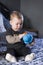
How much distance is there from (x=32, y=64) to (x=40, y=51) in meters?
0.48

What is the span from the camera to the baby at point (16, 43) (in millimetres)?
1594

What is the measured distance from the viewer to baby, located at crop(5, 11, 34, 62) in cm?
159

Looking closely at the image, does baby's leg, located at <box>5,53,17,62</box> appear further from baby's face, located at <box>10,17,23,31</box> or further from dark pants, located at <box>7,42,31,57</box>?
baby's face, located at <box>10,17,23,31</box>

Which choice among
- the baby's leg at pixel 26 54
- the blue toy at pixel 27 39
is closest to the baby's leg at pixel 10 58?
the baby's leg at pixel 26 54

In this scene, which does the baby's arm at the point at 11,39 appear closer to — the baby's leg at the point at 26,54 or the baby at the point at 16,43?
the baby at the point at 16,43

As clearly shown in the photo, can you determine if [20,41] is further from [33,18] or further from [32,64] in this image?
[33,18]

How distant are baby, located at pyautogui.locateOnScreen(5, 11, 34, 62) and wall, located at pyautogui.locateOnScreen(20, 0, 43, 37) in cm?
109

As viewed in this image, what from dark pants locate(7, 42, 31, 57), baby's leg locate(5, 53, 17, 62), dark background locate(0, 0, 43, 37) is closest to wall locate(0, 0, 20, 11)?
dark background locate(0, 0, 43, 37)

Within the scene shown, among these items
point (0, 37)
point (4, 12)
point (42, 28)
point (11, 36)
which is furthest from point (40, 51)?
point (42, 28)

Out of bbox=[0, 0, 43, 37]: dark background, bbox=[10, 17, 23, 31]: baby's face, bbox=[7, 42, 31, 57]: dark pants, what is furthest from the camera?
bbox=[0, 0, 43, 37]: dark background

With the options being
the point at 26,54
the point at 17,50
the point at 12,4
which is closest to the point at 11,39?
the point at 17,50

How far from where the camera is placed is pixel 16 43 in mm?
1896

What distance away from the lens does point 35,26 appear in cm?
317

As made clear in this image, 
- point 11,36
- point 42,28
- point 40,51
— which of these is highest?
point 11,36
